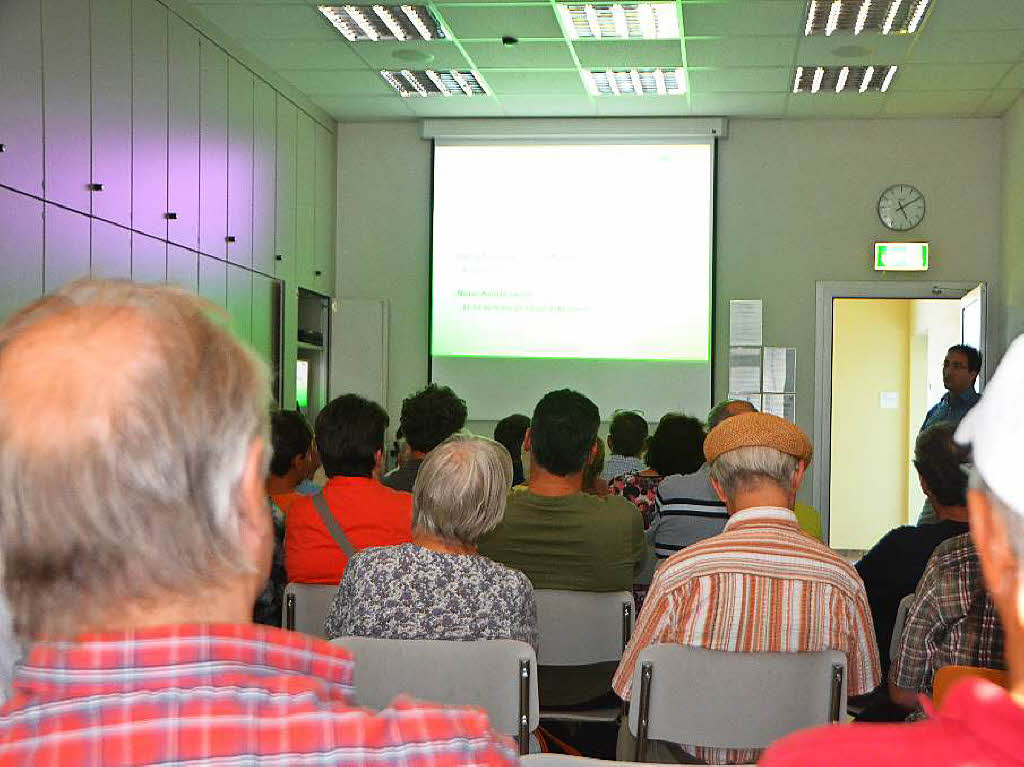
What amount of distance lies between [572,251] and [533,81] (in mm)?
1537

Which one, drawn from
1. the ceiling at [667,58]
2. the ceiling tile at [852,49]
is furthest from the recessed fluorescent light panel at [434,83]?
the ceiling tile at [852,49]

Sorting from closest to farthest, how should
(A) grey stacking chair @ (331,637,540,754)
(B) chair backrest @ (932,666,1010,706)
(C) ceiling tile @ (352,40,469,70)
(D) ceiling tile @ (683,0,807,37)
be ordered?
(B) chair backrest @ (932,666,1010,706)
(A) grey stacking chair @ (331,637,540,754)
(D) ceiling tile @ (683,0,807,37)
(C) ceiling tile @ (352,40,469,70)

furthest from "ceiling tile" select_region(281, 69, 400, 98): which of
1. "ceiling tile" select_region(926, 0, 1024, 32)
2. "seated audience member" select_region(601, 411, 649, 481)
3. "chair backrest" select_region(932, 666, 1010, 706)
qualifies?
"chair backrest" select_region(932, 666, 1010, 706)

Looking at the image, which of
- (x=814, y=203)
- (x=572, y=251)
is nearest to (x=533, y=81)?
(x=572, y=251)

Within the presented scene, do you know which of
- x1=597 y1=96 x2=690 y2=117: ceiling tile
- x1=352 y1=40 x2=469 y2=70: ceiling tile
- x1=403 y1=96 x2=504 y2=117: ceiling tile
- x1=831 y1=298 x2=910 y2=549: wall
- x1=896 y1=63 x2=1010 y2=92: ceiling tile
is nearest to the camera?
x1=352 y1=40 x2=469 y2=70: ceiling tile

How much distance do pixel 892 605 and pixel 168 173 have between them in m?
4.71

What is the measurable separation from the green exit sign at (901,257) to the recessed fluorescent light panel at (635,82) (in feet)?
6.76

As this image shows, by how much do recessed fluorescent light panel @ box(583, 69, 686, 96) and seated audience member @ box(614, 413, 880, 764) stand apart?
19.5ft

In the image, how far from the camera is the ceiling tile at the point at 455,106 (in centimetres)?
880

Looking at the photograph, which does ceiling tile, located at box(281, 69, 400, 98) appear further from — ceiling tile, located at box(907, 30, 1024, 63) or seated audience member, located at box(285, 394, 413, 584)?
seated audience member, located at box(285, 394, 413, 584)

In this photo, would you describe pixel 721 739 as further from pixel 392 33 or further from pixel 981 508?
pixel 392 33

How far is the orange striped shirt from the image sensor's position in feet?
8.23

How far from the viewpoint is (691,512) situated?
415 cm

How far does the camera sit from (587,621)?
3.24 meters
